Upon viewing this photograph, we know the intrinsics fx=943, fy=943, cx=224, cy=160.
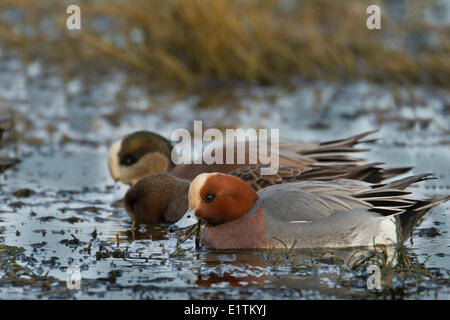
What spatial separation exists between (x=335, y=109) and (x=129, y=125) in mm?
2427

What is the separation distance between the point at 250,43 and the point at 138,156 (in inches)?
200

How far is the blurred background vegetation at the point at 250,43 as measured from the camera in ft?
39.0

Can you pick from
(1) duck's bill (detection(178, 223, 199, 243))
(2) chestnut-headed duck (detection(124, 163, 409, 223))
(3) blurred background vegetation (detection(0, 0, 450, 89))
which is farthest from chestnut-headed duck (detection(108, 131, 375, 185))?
(3) blurred background vegetation (detection(0, 0, 450, 89))

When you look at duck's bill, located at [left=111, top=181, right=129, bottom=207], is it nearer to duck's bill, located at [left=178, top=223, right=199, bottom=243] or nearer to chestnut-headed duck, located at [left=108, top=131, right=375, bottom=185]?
chestnut-headed duck, located at [left=108, top=131, right=375, bottom=185]

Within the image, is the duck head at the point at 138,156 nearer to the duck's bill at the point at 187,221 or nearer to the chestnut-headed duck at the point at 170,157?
the chestnut-headed duck at the point at 170,157

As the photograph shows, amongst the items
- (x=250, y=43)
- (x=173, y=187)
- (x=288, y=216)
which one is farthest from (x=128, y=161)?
(x=250, y=43)

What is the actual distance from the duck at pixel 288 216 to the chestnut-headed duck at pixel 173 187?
751 millimetres

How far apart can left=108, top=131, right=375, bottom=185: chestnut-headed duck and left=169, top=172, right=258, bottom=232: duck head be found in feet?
4.28

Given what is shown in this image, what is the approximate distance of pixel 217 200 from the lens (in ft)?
18.0

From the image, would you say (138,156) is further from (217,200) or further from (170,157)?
(217,200)

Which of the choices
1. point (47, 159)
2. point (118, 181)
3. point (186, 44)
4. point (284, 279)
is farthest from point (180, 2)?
point (284, 279)

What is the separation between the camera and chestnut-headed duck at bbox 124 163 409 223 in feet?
20.9

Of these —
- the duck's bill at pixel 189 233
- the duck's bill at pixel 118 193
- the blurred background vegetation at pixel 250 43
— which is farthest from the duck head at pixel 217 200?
the blurred background vegetation at pixel 250 43
